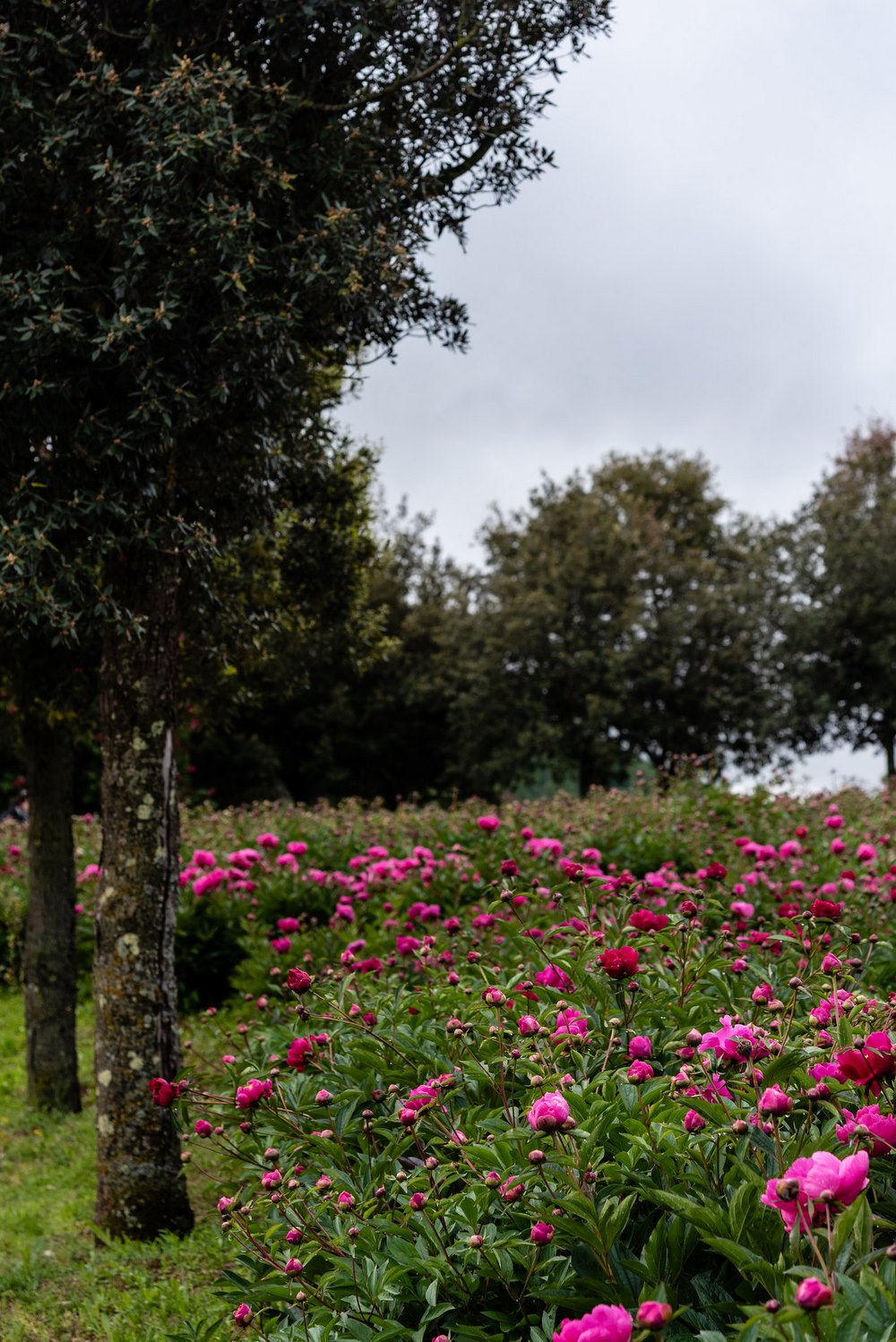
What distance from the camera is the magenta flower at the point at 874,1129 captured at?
6.88ft

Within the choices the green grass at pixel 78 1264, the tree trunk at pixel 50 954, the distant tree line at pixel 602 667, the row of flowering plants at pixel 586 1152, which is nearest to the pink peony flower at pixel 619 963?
the row of flowering plants at pixel 586 1152

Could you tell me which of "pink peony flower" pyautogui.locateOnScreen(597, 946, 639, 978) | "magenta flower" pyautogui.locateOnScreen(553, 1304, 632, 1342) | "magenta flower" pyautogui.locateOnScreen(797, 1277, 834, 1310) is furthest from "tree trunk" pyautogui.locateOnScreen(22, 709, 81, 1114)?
"magenta flower" pyautogui.locateOnScreen(797, 1277, 834, 1310)

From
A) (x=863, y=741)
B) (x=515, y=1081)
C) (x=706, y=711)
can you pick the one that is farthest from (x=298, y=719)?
(x=515, y=1081)

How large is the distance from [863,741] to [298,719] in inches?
540

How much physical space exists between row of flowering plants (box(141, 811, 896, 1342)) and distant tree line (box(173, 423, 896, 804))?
66.4 feet

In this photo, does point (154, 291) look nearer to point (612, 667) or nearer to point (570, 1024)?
point (570, 1024)

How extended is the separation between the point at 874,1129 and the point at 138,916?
13.7 ft

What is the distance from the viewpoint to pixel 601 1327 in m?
1.66

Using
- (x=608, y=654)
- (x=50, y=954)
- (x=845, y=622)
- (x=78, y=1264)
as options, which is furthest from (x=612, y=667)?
(x=78, y=1264)

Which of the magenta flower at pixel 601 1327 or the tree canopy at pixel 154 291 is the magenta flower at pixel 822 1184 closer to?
the magenta flower at pixel 601 1327

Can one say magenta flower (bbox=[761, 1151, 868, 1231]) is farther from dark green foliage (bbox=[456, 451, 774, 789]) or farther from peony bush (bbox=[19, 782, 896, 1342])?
dark green foliage (bbox=[456, 451, 774, 789])

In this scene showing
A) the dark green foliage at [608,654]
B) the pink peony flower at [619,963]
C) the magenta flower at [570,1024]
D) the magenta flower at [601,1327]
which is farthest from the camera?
the dark green foliage at [608,654]

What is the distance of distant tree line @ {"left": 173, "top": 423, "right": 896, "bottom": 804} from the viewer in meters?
25.0

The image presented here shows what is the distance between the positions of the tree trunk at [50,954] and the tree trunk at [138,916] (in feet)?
7.39
